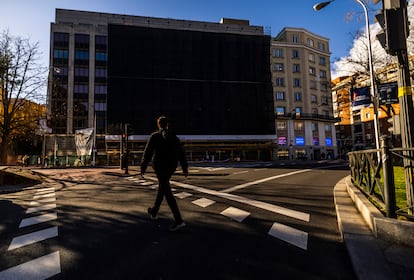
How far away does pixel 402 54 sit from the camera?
3783 millimetres

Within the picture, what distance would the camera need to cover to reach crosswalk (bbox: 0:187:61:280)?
269cm

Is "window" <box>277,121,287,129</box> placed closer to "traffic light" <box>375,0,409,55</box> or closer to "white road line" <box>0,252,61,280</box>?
"traffic light" <box>375,0,409,55</box>

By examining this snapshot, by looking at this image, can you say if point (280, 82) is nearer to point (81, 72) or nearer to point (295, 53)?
point (295, 53)

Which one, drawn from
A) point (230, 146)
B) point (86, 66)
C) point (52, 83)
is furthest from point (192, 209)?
point (86, 66)

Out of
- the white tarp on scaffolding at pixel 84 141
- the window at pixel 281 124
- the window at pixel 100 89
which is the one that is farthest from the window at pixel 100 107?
the window at pixel 281 124

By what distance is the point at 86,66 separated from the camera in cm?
4734

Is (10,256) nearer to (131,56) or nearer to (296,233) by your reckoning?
(296,233)

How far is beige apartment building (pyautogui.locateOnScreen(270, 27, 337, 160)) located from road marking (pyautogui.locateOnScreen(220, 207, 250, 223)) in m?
45.9

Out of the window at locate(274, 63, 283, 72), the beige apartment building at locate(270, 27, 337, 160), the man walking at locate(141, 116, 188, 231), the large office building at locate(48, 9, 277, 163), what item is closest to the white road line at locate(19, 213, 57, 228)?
the man walking at locate(141, 116, 188, 231)

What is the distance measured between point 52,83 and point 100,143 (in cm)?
2177

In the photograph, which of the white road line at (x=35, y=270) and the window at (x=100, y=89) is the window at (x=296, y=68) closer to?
the window at (x=100, y=89)

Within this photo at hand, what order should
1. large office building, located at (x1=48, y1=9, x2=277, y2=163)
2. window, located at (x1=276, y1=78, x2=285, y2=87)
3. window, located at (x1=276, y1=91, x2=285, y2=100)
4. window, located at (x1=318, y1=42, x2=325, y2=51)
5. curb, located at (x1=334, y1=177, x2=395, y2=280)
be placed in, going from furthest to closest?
window, located at (x1=318, y1=42, x2=325, y2=51)
window, located at (x1=276, y1=78, x2=285, y2=87)
window, located at (x1=276, y1=91, x2=285, y2=100)
large office building, located at (x1=48, y1=9, x2=277, y2=163)
curb, located at (x1=334, y1=177, x2=395, y2=280)

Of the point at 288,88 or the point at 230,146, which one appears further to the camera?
the point at 288,88

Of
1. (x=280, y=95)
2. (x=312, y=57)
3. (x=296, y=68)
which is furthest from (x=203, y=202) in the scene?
(x=312, y=57)
